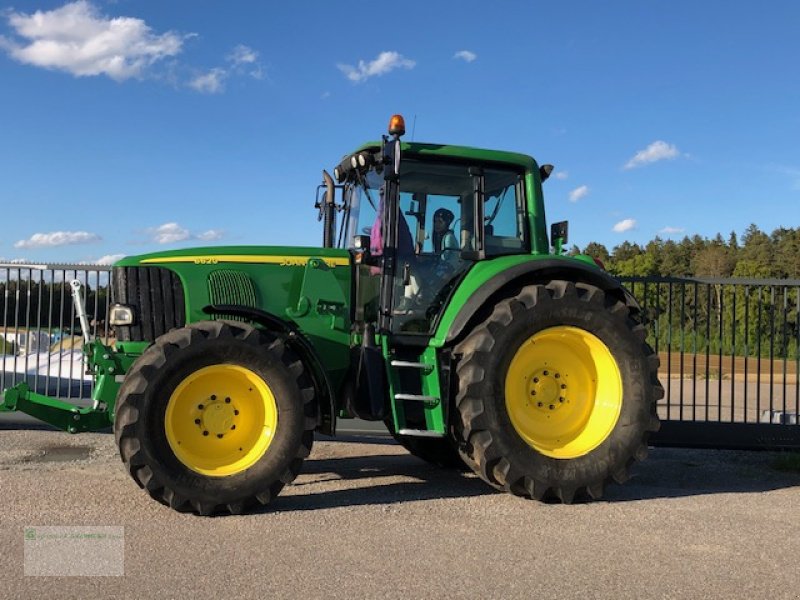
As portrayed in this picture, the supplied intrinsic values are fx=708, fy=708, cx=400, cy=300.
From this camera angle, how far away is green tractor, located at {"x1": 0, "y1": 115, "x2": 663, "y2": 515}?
177 inches

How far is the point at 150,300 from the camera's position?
4965 millimetres

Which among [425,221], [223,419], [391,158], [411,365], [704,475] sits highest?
[391,158]

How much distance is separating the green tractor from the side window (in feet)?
0.05

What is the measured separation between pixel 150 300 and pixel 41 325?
400 centimetres

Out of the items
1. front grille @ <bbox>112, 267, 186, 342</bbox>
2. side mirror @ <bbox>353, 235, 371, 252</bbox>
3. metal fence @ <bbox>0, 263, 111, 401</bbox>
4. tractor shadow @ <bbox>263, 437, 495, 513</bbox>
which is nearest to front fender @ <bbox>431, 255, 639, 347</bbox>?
side mirror @ <bbox>353, 235, 371, 252</bbox>

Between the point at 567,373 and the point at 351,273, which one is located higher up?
the point at 351,273

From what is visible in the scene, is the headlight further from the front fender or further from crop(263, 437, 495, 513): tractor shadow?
the front fender

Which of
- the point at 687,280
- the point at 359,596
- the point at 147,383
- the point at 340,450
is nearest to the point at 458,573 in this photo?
the point at 359,596

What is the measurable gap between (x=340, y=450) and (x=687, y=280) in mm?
3749

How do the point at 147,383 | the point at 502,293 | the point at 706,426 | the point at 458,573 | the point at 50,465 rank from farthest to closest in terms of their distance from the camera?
the point at 706,426
the point at 50,465
the point at 502,293
the point at 147,383
the point at 458,573

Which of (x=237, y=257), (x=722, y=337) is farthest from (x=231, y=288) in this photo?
(x=722, y=337)

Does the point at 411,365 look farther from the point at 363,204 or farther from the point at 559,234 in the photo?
the point at 559,234

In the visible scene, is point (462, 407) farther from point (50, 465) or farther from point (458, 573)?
point (50, 465)

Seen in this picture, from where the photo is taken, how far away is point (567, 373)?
5352 mm
